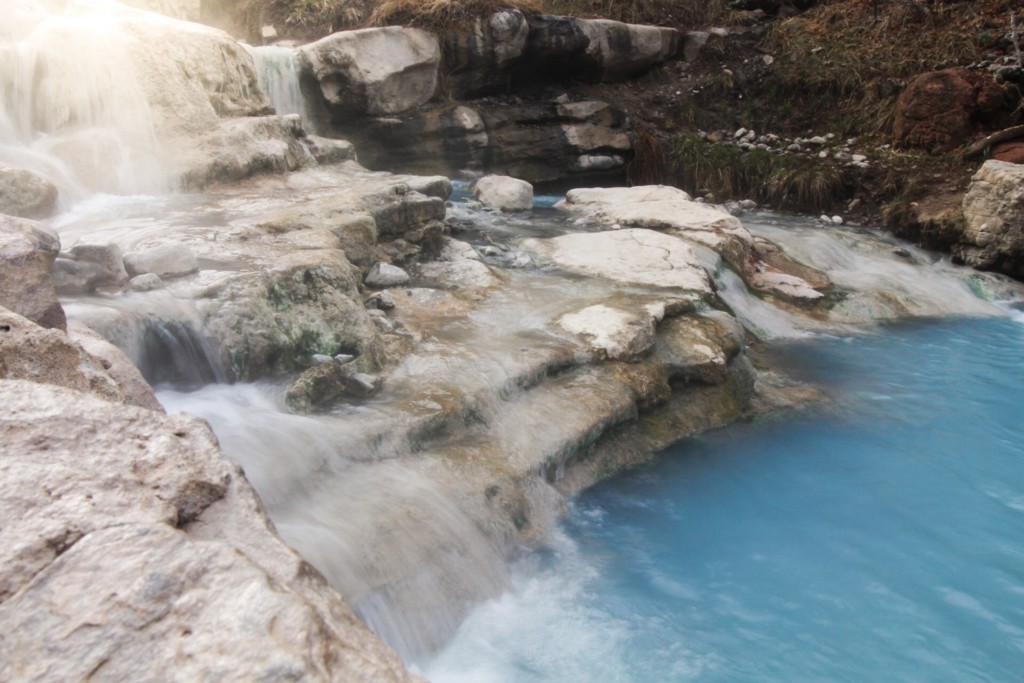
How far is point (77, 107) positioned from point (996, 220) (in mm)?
Result: 8257

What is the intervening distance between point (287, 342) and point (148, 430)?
2.13 meters

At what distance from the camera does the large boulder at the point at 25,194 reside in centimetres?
465

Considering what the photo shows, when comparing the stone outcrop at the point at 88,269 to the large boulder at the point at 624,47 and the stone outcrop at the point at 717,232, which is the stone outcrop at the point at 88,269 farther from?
the large boulder at the point at 624,47

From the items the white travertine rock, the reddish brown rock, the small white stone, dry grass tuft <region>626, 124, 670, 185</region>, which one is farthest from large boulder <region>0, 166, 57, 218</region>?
the reddish brown rock

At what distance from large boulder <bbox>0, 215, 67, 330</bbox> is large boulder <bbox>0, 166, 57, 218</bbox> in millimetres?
2055

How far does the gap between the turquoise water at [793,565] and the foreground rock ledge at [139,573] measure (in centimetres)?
140

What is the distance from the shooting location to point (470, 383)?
403cm

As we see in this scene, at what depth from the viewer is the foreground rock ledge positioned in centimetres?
128

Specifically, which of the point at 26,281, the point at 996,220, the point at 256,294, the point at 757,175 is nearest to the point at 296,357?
the point at 256,294

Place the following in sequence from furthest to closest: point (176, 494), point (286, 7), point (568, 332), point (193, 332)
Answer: point (286, 7) → point (568, 332) → point (193, 332) → point (176, 494)

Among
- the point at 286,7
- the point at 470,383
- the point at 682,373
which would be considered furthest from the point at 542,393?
the point at 286,7

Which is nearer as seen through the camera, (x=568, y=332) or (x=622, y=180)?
(x=568, y=332)

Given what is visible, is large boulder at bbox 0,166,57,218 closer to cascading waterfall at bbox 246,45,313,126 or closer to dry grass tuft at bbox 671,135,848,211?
cascading waterfall at bbox 246,45,313,126

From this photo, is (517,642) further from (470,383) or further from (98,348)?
(98,348)
